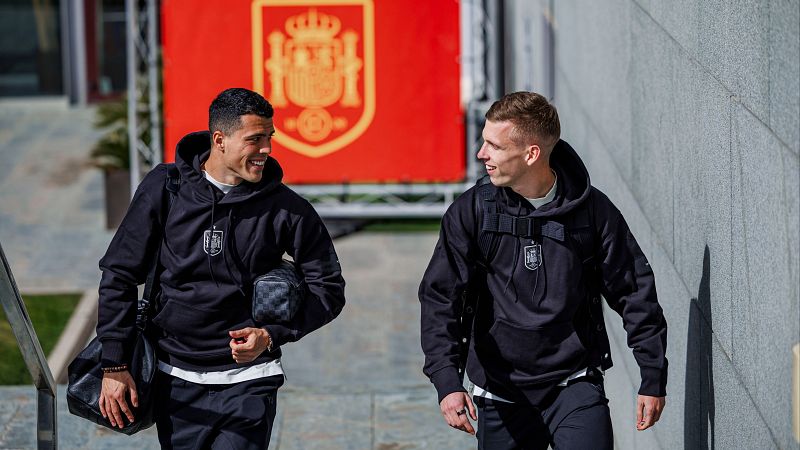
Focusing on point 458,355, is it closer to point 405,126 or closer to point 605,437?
point 605,437

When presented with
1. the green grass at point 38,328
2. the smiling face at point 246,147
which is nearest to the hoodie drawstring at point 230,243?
the smiling face at point 246,147

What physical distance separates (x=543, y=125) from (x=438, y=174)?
7865mm

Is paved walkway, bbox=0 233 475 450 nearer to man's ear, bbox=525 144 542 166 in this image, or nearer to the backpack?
the backpack

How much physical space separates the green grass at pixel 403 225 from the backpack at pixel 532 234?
8.25m

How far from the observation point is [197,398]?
502 centimetres

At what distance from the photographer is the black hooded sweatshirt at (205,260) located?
16.0 feet

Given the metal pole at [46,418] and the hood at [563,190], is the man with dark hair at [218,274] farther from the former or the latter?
the hood at [563,190]

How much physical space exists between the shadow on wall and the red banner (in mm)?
7431

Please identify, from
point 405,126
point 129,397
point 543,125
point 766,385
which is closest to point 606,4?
point 543,125

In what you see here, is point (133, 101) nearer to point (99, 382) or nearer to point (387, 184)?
point (387, 184)

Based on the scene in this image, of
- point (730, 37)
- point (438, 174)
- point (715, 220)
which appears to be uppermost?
point (730, 37)

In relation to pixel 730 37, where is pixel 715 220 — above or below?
below

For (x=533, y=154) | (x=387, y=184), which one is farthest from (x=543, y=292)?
(x=387, y=184)

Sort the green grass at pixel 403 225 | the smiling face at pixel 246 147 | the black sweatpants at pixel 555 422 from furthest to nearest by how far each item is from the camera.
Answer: the green grass at pixel 403 225, the smiling face at pixel 246 147, the black sweatpants at pixel 555 422
